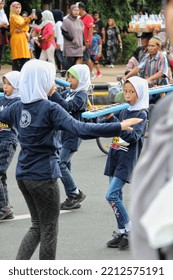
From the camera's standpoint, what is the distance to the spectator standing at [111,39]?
25406 mm

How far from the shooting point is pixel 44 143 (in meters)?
6.13

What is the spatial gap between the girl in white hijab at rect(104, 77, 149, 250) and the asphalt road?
0.24 meters

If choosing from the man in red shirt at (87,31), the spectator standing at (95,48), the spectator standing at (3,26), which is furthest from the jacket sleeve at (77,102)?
the spectator standing at (95,48)

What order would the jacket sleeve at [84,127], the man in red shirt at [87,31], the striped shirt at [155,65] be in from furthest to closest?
1. the man in red shirt at [87,31]
2. the striped shirt at [155,65]
3. the jacket sleeve at [84,127]

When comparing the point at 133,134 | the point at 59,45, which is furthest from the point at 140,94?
the point at 59,45

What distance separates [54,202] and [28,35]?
13.8 m

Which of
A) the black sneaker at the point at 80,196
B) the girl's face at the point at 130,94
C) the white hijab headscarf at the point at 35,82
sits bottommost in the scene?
the black sneaker at the point at 80,196

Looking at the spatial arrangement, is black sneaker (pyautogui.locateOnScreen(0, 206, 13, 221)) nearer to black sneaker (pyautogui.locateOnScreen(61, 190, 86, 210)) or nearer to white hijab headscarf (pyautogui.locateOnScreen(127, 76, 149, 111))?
black sneaker (pyautogui.locateOnScreen(61, 190, 86, 210))

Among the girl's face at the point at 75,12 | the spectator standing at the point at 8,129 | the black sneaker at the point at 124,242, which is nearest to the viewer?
the black sneaker at the point at 124,242

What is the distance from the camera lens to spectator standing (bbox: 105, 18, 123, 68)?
25.4 m

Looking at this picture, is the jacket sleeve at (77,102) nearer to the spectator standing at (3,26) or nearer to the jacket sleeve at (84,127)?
the jacket sleeve at (84,127)

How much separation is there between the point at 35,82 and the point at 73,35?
43.6 ft

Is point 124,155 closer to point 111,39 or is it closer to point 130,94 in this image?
point 130,94

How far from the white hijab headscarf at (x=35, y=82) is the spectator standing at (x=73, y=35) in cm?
1313
